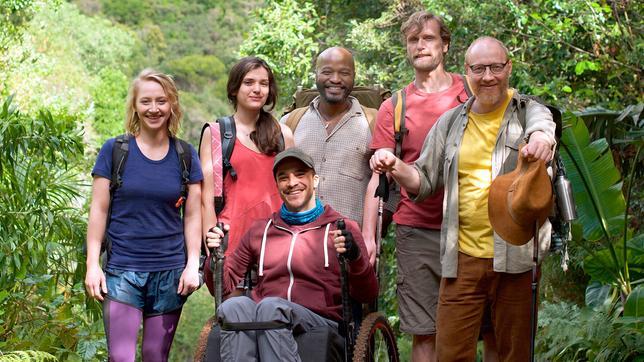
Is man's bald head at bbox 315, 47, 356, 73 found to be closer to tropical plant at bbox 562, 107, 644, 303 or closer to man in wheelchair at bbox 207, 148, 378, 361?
man in wheelchair at bbox 207, 148, 378, 361

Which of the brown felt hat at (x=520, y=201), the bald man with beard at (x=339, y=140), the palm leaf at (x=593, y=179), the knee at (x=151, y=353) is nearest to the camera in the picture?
the brown felt hat at (x=520, y=201)

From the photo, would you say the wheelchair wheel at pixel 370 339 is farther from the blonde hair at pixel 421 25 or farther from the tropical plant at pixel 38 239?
the tropical plant at pixel 38 239

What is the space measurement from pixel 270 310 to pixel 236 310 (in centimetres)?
15

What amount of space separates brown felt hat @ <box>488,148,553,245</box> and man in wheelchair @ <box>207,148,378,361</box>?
66 centimetres

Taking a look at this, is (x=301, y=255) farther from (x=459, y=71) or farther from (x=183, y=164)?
(x=459, y=71)

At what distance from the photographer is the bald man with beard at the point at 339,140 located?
5836 mm

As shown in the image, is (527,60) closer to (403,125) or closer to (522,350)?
(403,125)

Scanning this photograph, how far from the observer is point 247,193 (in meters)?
5.55

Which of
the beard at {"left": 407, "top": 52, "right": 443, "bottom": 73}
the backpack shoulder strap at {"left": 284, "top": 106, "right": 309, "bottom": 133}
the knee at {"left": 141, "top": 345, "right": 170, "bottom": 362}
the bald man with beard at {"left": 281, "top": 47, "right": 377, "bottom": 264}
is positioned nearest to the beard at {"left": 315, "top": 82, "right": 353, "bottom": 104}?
the bald man with beard at {"left": 281, "top": 47, "right": 377, "bottom": 264}

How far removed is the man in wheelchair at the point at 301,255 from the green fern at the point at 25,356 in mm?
1175

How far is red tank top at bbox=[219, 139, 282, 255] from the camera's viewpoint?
554 cm

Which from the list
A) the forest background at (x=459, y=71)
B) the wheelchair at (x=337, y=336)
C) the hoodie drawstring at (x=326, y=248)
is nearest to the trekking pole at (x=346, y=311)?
the wheelchair at (x=337, y=336)

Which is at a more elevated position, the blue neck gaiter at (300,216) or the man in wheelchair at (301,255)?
the blue neck gaiter at (300,216)

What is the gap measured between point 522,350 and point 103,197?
2.06m
